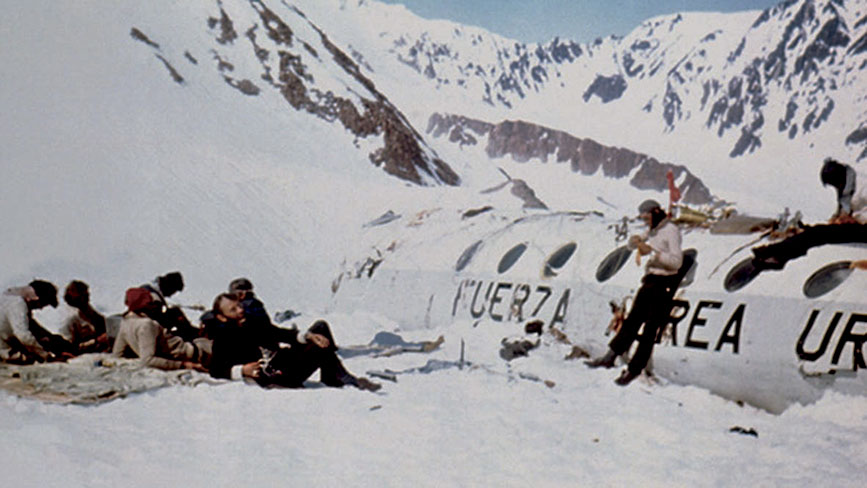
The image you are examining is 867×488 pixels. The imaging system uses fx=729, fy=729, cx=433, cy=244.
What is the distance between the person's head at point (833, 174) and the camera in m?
3.52

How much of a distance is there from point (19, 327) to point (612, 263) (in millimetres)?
2902

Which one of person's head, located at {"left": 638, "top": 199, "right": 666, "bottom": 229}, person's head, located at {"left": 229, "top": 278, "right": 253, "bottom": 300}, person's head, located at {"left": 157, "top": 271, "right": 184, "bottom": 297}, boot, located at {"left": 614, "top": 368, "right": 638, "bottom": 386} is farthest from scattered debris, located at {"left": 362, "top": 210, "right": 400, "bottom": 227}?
boot, located at {"left": 614, "top": 368, "right": 638, "bottom": 386}

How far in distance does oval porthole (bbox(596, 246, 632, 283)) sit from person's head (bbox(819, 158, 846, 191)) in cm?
101

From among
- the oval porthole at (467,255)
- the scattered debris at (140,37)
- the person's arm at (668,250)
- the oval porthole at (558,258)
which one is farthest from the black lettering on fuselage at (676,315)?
the scattered debris at (140,37)

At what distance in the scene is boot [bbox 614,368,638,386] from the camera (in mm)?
3582

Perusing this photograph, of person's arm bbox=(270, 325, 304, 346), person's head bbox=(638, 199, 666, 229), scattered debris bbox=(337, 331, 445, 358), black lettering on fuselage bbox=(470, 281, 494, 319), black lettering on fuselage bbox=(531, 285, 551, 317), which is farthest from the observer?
black lettering on fuselage bbox=(470, 281, 494, 319)

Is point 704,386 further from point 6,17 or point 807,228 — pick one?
point 6,17

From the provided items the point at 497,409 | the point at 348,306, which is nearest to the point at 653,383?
the point at 497,409

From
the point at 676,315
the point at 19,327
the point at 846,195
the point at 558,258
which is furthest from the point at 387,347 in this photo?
the point at 846,195

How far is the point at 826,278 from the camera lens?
3.25 meters

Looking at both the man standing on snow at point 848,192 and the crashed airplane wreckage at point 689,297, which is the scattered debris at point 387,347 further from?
the man standing on snow at point 848,192

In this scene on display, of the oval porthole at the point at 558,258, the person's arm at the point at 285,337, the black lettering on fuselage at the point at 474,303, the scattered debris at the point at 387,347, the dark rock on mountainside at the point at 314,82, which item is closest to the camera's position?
the person's arm at the point at 285,337

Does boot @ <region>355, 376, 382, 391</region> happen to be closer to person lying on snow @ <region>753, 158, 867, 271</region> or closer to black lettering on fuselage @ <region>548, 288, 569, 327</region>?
black lettering on fuselage @ <region>548, 288, 569, 327</region>

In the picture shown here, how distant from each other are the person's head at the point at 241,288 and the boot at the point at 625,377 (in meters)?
1.91
